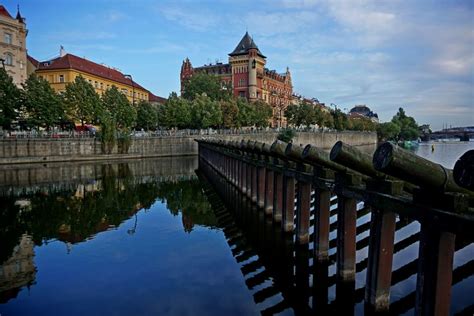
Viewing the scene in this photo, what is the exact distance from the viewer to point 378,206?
24.1ft

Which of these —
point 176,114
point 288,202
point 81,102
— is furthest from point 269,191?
point 176,114

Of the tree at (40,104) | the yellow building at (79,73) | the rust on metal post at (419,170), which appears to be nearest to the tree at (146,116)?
the yellow building at (79,73)

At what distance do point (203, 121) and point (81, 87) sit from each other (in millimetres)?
24341

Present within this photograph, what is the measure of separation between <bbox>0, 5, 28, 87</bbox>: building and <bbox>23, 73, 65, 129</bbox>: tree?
8.97m

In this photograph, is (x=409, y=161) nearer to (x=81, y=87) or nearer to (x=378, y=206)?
(x=378, y=206)

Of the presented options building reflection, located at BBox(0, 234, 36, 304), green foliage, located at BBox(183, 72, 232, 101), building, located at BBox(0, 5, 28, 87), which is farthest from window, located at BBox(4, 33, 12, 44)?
building reflection, located at BBox(0, 234, 36, 304)

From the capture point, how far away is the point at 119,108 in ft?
227

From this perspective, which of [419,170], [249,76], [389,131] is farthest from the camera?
[389,131]

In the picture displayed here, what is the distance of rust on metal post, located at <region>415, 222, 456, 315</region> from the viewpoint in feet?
18.8

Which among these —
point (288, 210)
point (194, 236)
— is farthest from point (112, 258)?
point (288, 210)

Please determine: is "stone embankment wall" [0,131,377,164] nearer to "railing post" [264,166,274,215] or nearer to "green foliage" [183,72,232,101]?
"green foliage" [183,72,232,101]

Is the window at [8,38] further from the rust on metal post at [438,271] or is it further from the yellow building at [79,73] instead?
the rust on metal post at [438,271]

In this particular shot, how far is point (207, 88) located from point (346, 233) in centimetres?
10157

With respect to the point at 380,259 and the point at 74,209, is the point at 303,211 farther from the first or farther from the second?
the point at 74,209
